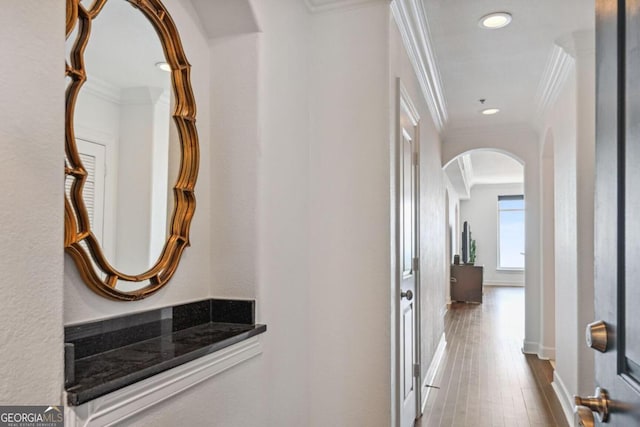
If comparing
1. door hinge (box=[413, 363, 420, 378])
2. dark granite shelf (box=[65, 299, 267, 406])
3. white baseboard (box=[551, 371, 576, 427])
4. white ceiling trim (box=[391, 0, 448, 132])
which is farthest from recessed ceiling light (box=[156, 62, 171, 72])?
white baseboard (box=[551, 371, 576, 427])

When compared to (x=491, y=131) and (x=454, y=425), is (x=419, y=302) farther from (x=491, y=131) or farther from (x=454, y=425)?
(x=491, y=131)

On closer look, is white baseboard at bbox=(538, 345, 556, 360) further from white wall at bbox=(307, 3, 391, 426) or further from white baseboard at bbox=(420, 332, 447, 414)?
white wall at bbox=(307, 3, 391, 426)

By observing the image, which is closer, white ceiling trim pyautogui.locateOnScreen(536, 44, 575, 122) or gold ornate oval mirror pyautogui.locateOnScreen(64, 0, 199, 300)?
gold ornate oval mirror pyautogui.locateOnScreen(64, 0, 199, 300)

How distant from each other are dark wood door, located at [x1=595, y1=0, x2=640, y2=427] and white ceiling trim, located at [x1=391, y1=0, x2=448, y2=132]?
148cm

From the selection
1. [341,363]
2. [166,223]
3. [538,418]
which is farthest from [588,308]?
[166,223]

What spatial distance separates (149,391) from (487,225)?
12285 mm

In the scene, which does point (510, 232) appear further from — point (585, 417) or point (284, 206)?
point (585, 417)

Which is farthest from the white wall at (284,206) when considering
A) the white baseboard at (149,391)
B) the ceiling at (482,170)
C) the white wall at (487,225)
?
the white wall at (487,225)

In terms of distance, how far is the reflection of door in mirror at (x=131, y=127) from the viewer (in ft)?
4.05

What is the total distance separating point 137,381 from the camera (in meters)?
1.07

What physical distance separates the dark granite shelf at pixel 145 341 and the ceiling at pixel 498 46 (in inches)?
78.2

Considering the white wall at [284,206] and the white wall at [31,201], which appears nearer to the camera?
the white wall at [31,201]

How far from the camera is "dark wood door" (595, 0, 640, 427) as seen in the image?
2.45ft

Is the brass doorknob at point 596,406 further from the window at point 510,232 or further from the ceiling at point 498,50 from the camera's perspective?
the window at point 510,232
